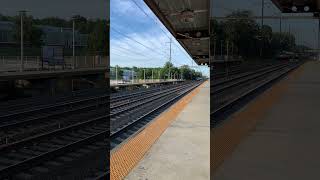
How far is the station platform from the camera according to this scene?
4.80 feet

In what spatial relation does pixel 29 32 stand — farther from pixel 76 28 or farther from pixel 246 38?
pixel 246 38

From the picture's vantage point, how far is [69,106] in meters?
7.25

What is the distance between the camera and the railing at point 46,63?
415cm

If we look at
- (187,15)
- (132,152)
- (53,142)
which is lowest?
(132,152)

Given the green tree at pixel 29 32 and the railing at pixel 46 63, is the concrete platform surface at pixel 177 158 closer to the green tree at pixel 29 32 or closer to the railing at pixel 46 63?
the railing at pixel 46 63

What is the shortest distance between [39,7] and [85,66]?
37.7 inches

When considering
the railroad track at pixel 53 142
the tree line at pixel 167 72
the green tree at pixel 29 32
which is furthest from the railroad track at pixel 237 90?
the tree line at pixel 167 72

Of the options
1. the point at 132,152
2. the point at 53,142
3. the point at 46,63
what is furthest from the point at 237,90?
the point at 132,152

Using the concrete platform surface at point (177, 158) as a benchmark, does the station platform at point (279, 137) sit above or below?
above

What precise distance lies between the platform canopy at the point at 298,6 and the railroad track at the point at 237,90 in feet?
0.86

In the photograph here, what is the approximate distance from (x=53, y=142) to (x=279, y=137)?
169 inches

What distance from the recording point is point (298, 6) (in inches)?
61.7

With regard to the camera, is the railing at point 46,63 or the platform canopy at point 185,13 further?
the platform canopy at point 185,13

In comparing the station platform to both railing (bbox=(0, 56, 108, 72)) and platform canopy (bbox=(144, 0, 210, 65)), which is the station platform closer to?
railing (bbox=(0, 56, 108, 72))
